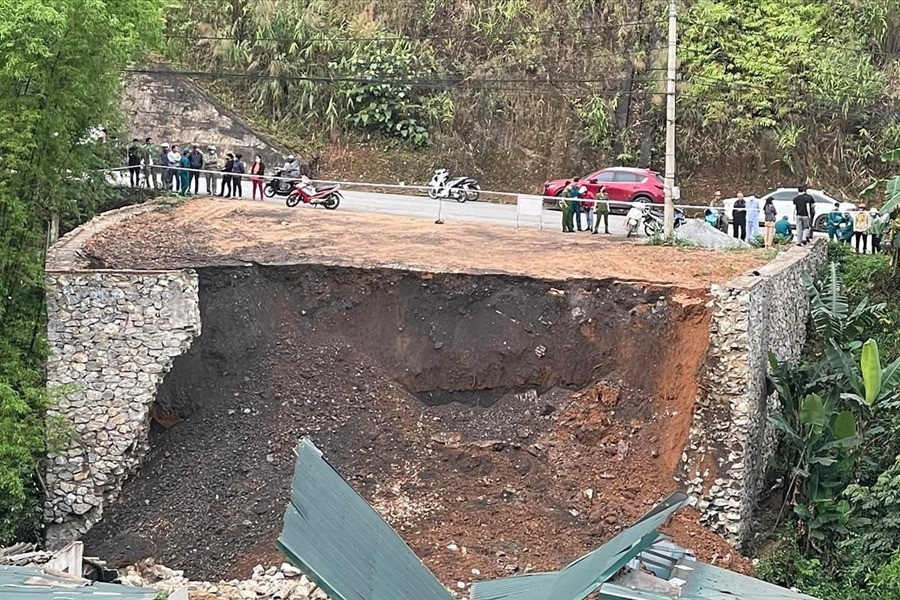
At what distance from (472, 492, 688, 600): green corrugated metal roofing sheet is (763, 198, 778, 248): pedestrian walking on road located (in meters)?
11.3

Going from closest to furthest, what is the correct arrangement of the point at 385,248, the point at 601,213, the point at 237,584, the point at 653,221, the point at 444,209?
the point at 237,584
the point at 385,248
the point at 653,221
the point at 601,213
the point at 444,209

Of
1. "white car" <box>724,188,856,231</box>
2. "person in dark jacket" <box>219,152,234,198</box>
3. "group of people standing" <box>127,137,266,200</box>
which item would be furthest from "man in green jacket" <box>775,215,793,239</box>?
"person in dark jacket" <box>219,152,234,198</box>

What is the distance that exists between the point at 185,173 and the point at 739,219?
11.7 metres

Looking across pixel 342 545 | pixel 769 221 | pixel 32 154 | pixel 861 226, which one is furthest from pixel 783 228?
pixel 342 545

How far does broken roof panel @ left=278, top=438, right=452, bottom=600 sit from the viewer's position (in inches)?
289

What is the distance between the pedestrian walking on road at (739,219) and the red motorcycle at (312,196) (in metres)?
8.42

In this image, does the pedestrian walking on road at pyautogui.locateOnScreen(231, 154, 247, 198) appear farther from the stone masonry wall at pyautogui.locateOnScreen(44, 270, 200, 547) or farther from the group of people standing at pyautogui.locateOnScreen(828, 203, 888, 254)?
the group of people standing at pyautogui.locateOnScreen(828, 203, 888, 254)

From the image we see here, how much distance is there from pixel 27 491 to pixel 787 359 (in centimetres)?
1224

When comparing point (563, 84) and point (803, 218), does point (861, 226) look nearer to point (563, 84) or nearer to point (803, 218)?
point (803, 218)

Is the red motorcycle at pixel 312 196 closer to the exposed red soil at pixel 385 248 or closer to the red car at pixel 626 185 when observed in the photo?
the exposed red soil at pixel 385 248

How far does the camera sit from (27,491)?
15.0 meters

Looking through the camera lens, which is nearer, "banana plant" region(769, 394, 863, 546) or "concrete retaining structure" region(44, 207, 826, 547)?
"banana plant" region(769, 394, 863, 546)

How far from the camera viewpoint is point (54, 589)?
9.27m

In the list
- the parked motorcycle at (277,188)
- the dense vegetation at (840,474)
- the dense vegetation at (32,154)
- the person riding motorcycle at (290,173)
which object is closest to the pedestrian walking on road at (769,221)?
the dense vegetation at (840,474)
